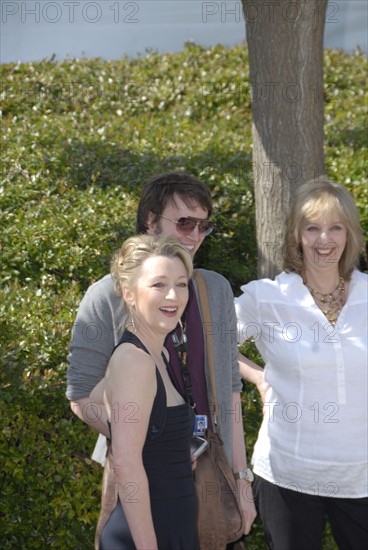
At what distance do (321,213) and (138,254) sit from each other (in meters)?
0.94

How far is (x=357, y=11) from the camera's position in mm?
11234

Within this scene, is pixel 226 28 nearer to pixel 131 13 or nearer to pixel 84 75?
pixel 131 13

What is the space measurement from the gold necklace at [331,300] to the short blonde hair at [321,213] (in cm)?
7

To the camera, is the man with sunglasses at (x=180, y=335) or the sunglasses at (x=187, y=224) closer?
the man with sunglasses at (x=180, y=335)

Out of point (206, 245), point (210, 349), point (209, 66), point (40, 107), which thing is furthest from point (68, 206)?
point (209, 66)

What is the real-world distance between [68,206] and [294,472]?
3.46 m

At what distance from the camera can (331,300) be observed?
11.9 feet

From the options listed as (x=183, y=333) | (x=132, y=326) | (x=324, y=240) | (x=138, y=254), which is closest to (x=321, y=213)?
(x=324, y=240)

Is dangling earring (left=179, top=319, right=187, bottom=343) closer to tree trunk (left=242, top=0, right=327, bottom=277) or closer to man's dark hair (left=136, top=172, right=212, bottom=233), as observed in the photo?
man's dark hair (left=136, top=172, right=212, bottom=233)

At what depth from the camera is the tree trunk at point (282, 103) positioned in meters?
5.48

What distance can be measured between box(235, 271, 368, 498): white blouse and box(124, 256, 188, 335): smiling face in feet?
2.37

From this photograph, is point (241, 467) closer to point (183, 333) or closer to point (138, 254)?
point (183, 333)

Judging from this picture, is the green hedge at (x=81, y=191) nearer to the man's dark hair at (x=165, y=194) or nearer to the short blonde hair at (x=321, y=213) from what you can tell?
the short blonde hair at (x=321, y=213)
